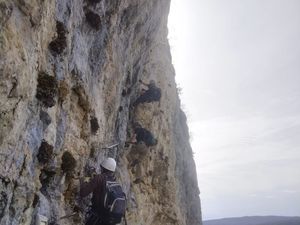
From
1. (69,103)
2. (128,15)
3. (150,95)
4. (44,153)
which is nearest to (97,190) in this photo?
(44,153)

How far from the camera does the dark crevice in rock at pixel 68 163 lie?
1185 centimetres

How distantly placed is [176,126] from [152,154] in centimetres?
537

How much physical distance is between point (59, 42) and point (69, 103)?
2.22 meters

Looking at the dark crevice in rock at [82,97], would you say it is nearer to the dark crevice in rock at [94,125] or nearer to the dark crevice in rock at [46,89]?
the dark crevice in rock at [94,125]

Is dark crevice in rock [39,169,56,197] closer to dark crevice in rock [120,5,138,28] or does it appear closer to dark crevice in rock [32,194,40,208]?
dark crevice in rock [32,194,40,208]

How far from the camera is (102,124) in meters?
14.8

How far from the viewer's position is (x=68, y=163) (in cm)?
1198

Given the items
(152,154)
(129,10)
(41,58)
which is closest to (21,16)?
(41,58)

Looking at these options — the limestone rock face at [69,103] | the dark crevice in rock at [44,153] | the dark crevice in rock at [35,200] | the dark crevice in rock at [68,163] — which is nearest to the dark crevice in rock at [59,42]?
the limestone rock face at [69,103]

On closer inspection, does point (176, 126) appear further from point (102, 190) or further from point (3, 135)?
point (3, 135)

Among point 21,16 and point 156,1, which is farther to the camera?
point 156,1

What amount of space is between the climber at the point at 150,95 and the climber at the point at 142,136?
61.8 inches

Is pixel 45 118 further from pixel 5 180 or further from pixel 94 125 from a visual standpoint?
pixel 94 125

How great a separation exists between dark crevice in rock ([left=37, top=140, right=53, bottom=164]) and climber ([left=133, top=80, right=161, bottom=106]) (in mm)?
13976
